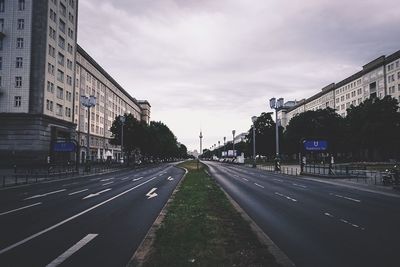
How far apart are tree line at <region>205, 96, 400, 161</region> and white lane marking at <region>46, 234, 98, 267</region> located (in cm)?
4595

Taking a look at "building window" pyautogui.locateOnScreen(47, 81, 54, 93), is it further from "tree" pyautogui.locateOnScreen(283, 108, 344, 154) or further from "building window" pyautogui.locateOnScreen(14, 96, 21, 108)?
"tree" pyautogui.locateOnScreen(283, 108, 344, 154)

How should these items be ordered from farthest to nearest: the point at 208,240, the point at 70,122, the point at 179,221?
the point at 70,122 < the point at 179,221 < the point at 208,240

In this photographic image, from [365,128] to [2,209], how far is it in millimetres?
75713

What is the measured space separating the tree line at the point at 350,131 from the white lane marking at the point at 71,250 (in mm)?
45951

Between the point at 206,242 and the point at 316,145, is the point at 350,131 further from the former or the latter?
the point at 206,242

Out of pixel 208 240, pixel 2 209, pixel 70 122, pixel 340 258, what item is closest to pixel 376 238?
pixel 340 258

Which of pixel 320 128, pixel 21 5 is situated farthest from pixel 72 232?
pixel 320 128

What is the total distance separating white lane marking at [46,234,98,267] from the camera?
7107 mm

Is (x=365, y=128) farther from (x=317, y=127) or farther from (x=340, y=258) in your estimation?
(x=340, y=258)

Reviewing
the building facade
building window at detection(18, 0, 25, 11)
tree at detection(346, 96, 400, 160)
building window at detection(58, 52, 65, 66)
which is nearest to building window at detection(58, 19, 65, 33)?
the building facade

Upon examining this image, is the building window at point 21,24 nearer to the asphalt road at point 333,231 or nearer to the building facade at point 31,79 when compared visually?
the building facade at point 31,79

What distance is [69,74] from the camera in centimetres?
6612

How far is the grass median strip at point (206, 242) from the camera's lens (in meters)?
6.81

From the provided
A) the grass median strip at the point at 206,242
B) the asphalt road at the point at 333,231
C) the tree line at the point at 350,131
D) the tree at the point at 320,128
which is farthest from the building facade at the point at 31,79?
the tree at the point at 320,128
